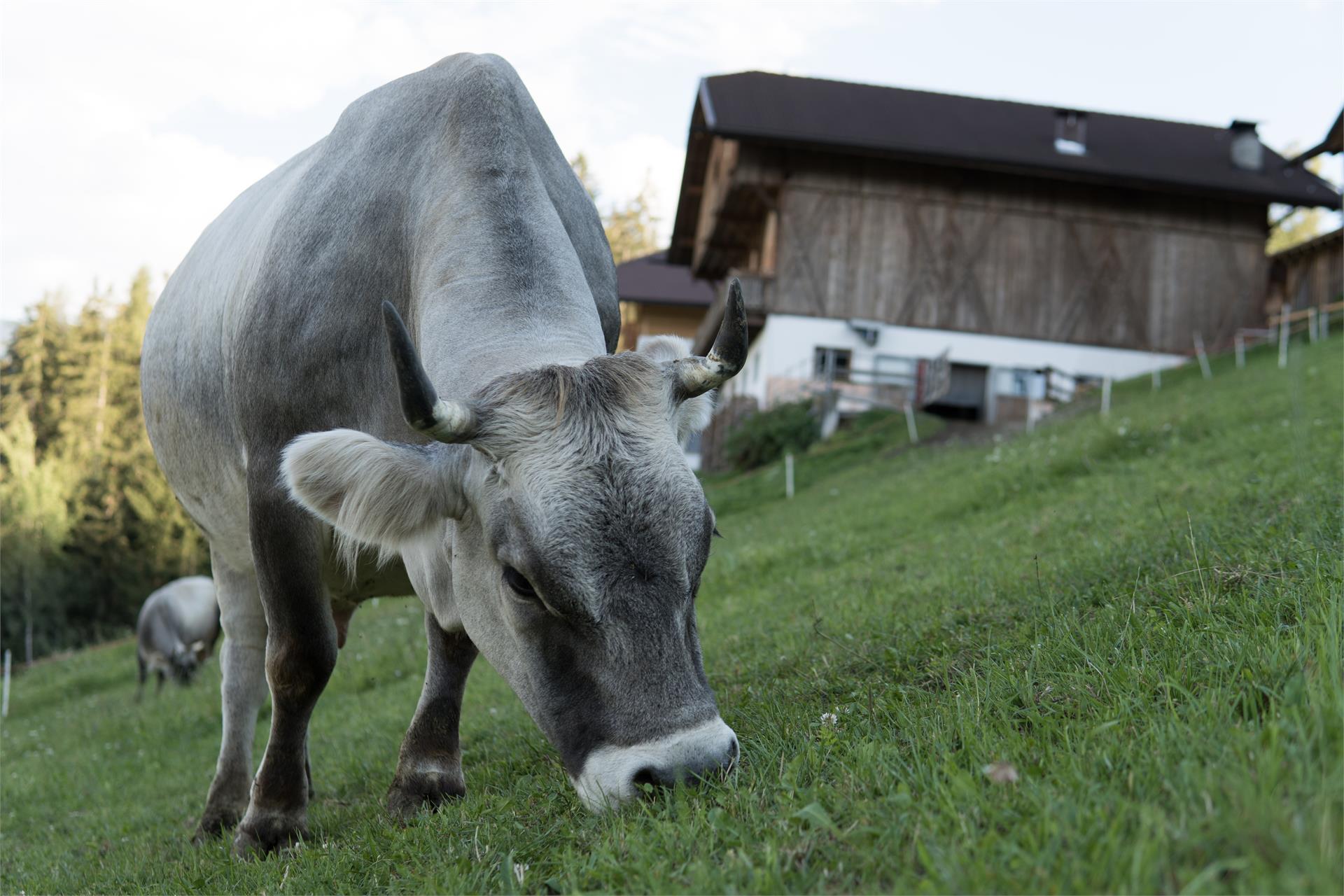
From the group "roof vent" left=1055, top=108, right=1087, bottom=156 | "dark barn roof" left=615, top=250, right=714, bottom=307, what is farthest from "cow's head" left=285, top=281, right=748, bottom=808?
"dark barn roof" left=615, top=250, right=714, bottom=307

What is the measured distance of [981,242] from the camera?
104 feet

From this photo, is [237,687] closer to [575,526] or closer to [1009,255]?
[575,526]

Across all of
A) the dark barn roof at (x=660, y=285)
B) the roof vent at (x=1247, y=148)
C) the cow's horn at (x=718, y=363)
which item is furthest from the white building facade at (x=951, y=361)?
the cow's horn at (x=718, y=363)

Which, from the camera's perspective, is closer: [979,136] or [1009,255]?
[1009,255]

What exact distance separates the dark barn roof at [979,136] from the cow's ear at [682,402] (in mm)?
25813

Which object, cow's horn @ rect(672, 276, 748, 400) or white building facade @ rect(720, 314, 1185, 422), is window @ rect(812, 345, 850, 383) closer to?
white building facade @ rect(720, 314, 1185, 422)

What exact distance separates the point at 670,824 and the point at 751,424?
26.1 meters

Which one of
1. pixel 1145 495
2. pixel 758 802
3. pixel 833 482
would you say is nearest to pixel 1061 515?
pixel 1145 495

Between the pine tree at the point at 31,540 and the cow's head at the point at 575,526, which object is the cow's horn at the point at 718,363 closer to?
the cow's head at the point at 575,526

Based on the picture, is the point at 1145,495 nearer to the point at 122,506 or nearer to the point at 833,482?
the point at 833,482

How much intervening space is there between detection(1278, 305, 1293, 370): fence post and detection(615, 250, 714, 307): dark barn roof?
75.0 ft

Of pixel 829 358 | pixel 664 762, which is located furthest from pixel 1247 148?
pixel 664 762

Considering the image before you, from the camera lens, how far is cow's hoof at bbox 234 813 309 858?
453cm

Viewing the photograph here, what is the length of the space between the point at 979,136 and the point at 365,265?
30.0 m
